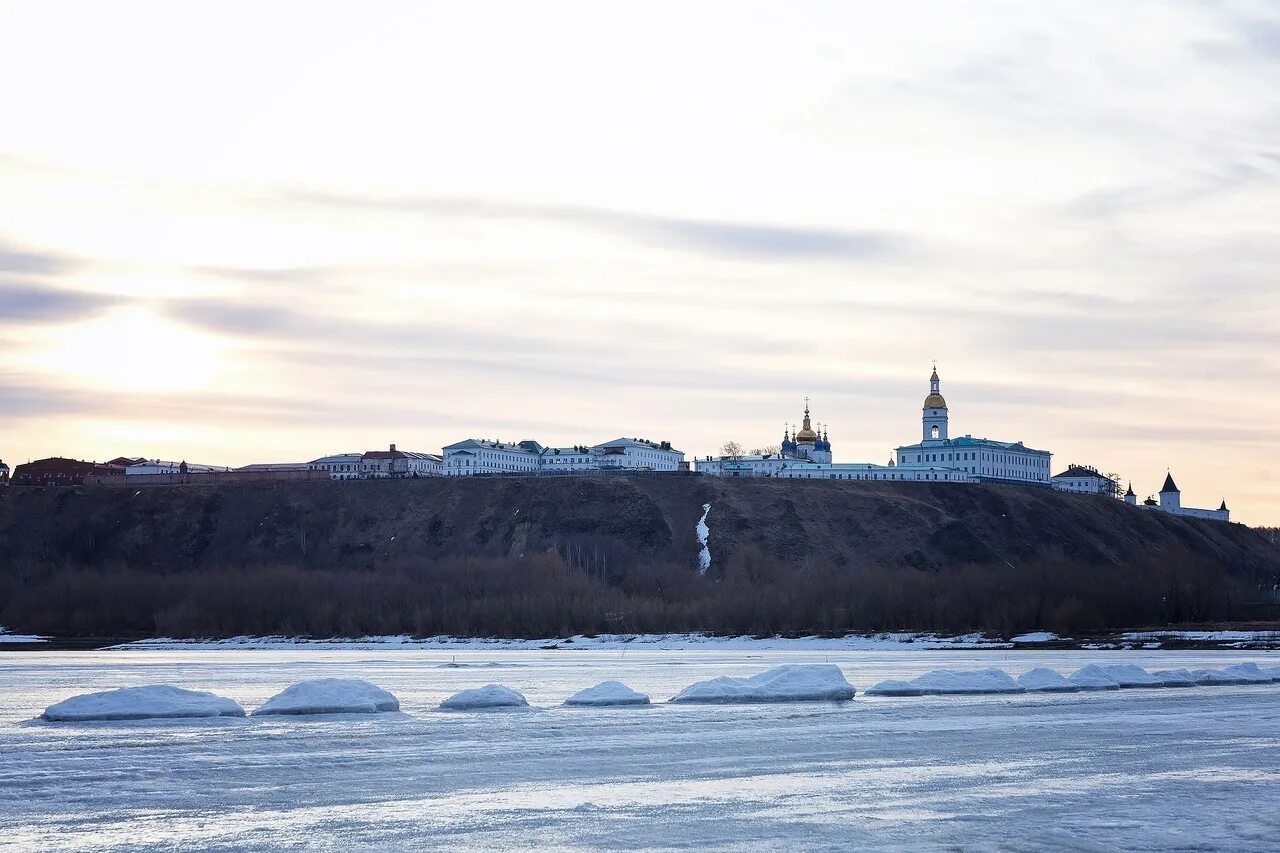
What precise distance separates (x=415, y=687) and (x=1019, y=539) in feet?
382

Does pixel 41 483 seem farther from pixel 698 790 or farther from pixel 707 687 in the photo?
pixel 698 790

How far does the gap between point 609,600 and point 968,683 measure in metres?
62.2

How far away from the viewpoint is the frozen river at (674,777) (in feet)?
72.1

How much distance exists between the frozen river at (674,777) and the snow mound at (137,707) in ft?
2.95

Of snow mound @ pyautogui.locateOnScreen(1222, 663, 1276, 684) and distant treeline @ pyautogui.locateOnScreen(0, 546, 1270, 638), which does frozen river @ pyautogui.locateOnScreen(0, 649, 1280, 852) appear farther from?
distant treeline @ pyautogui.locateOnScreen(0, 546, 1270, 638)

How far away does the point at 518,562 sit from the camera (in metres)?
118

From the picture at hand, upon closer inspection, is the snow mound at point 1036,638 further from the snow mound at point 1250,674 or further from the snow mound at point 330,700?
the snow mound at point 330,700

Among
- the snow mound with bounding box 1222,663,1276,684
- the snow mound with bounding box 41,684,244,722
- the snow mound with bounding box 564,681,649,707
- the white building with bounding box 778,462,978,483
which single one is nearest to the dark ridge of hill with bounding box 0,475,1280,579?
the white building with bounding box 778,462,978,483

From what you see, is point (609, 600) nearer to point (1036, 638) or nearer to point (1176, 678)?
point (1036, 638)

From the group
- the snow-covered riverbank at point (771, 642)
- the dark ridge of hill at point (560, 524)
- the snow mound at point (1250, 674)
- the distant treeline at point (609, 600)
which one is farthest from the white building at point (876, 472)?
the snow mound at point (1250, 674)

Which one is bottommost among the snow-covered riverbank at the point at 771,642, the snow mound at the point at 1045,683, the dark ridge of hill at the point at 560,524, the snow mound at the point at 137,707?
the snow mound at the point at 137,707

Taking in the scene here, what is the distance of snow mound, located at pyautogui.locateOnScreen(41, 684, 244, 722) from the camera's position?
3838 cm

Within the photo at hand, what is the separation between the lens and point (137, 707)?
127 feet

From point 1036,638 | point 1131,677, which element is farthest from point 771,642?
point 1131,677
